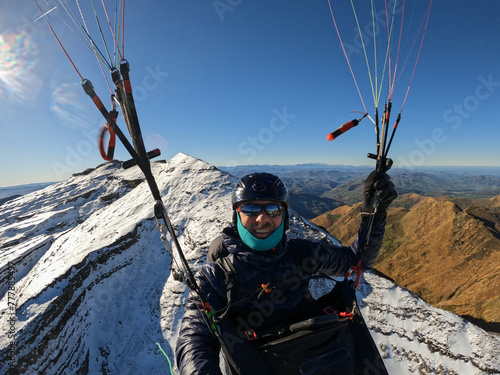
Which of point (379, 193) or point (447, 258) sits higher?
point (379, 193)

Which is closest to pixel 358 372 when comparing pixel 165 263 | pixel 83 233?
pixel 165 263

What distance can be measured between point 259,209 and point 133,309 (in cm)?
886

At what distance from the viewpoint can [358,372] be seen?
276 centimetres

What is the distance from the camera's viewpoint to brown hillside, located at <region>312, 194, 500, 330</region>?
2167cm

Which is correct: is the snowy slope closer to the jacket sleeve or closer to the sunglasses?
the jacket sleeve

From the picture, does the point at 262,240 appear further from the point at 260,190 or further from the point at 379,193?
the point at 379,193

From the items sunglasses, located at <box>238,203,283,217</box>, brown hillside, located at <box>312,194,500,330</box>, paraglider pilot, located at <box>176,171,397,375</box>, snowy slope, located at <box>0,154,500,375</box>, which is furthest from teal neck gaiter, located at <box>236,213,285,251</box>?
brown hillside, located at <box>312,194,500,330</box>

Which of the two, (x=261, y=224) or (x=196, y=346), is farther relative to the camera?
(x=261, y=224)

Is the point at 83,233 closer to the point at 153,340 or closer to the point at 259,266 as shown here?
the point at 153,340

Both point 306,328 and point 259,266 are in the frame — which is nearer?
point 306,328

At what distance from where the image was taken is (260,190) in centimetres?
371

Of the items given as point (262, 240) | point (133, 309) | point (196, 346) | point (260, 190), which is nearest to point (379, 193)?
point (260, 190)

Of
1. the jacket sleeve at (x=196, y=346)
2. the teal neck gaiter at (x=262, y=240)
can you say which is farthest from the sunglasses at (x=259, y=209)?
the jacket sleeve at (x=196, y=346)

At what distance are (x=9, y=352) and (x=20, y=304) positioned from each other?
84.3 inches
